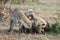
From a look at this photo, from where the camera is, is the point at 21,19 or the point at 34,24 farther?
the point at 34,24

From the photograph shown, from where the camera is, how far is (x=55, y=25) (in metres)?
10.6

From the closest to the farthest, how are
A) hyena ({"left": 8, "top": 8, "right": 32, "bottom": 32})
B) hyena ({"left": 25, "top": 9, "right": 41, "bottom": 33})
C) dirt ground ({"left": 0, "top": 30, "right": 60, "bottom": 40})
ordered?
dirt ground ({"left": 0, "top": 30, "right": 60, "bottom": 40}), hyena ({"left": 8, "top": 8, "right": 32, "bottom": 32}), hyena ({"left": 25, "top": 9, "right": 41, "bottom": 33})

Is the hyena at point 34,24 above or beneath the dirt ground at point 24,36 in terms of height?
above

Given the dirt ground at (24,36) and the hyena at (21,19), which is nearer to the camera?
the dirt ground at (24,36)

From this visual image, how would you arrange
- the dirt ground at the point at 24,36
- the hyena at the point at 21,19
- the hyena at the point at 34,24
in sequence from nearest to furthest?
the dirt ground at the point at 24,36, the hyena at the point at 21,19, the hyena at the point at 34,24

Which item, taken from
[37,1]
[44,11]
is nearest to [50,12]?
[44,11]

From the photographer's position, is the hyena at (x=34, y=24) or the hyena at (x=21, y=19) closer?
the hyena at (x=21, y=19)

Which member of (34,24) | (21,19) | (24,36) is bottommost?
(24,36)

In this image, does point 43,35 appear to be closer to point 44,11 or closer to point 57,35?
point 57,35

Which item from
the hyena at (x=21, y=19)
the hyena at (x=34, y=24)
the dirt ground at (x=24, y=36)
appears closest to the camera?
the dirt ground at (x=24, y=36)

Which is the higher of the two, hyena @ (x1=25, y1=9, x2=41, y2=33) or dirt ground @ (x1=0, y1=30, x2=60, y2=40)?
hyena @ (x1=25, y1=9, x2=41, y2=33)

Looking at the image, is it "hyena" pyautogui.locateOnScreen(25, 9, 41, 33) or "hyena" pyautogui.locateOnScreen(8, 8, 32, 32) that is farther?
"hyena" pyautogui.locateOnScreen(25, 9, 41, 33)

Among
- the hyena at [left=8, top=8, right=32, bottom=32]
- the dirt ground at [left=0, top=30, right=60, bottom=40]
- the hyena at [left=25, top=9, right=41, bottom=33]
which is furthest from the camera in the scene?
the hyena at [left=25, top=9, right=41, bottom=33]

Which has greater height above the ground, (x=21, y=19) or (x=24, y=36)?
(x=21, y=19)
